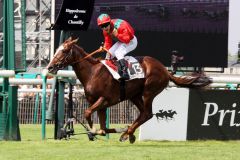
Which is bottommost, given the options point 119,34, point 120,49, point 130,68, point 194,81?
point 194,81

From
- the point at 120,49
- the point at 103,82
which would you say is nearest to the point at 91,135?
the point at 103,82

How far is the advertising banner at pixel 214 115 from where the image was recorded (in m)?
12.6

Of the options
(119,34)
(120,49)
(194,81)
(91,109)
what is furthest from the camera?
(194,81)

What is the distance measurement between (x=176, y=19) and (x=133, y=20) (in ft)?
5.26

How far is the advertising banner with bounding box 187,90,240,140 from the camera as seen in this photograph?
12594 millimetres

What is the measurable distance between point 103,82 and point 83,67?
0.38m

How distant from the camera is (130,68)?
37.7ft

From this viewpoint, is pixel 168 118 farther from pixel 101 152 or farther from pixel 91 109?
pixel 101 152

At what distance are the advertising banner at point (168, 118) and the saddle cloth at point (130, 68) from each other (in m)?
0.97

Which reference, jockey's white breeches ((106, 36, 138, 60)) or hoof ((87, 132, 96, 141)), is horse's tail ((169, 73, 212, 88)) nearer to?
jockey's white breeches ((106, 36, 138, 60))

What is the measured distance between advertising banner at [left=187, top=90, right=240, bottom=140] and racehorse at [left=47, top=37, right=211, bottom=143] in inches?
34.4

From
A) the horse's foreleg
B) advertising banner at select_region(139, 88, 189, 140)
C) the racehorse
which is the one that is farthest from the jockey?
advertising banner at select_region(139, 88, 189, 140)

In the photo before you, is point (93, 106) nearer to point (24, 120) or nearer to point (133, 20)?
point (24, 120)

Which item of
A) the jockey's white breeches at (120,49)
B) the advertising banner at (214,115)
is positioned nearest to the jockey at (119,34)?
the jockey's white breeches at (120,49)
